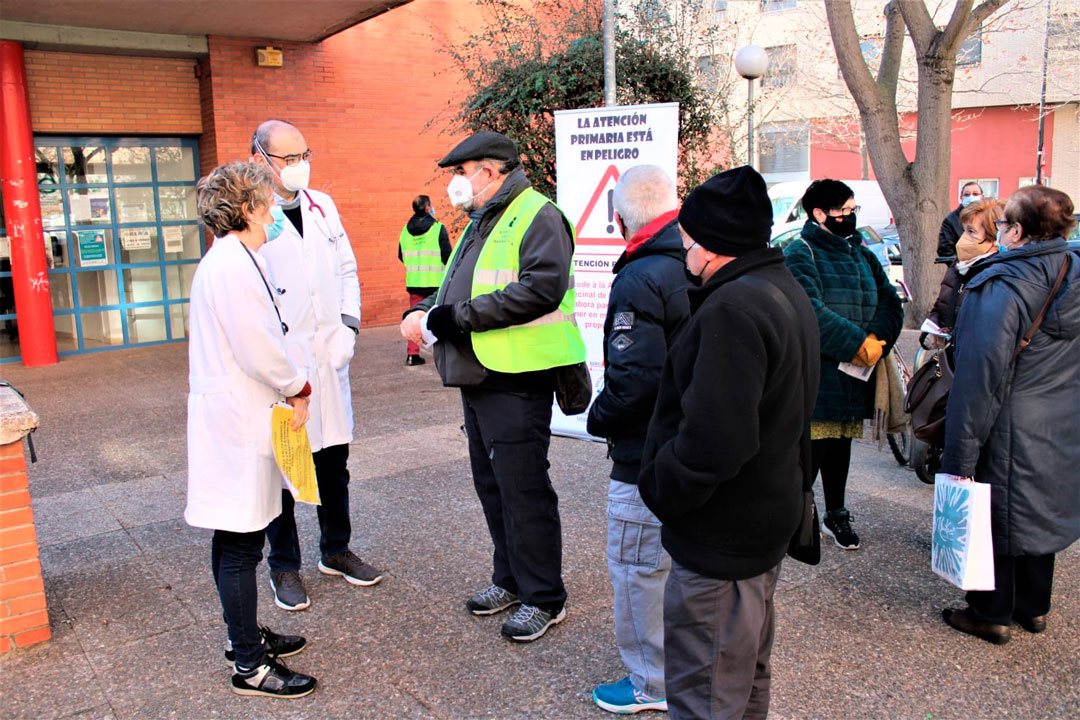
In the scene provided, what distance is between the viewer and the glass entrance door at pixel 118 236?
11.5m

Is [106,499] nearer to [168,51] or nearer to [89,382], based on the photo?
[89,382]

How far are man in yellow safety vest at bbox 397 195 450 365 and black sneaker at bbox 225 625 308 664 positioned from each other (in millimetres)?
6250

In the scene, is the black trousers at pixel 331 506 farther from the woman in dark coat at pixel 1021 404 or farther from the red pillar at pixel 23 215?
the red pillar at pixel 23 215

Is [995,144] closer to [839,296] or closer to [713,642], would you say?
[839,296]

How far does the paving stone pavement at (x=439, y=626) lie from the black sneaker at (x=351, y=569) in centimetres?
6

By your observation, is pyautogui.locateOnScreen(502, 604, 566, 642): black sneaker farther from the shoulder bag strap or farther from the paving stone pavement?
the shoulder bag strap

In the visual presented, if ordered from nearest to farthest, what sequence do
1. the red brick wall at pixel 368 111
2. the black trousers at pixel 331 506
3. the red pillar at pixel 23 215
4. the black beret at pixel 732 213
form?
the black beret at pixel 732 213
the black trousers at pixel 331 506
the red pillar at pixel 23 215
the red brick wall at pixel 368 111

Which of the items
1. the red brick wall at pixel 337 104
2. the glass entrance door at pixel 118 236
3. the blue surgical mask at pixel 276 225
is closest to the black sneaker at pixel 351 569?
the blue surgical mask at pixel 276 225

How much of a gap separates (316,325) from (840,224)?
8.65ft

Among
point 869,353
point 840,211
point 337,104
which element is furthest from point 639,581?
point 337,104

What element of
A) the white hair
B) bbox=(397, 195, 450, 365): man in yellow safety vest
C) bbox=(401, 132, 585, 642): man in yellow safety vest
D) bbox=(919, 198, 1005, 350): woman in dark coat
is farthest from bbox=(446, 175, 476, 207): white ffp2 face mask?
bbox=(397, 195, 450, 365): man in yellow safety vest

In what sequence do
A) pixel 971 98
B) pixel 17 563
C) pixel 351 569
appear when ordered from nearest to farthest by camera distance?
pixel 17 563
pixel 351 569
pixel 971 98

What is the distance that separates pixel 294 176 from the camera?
4.02 m

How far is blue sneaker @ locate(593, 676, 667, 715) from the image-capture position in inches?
123
